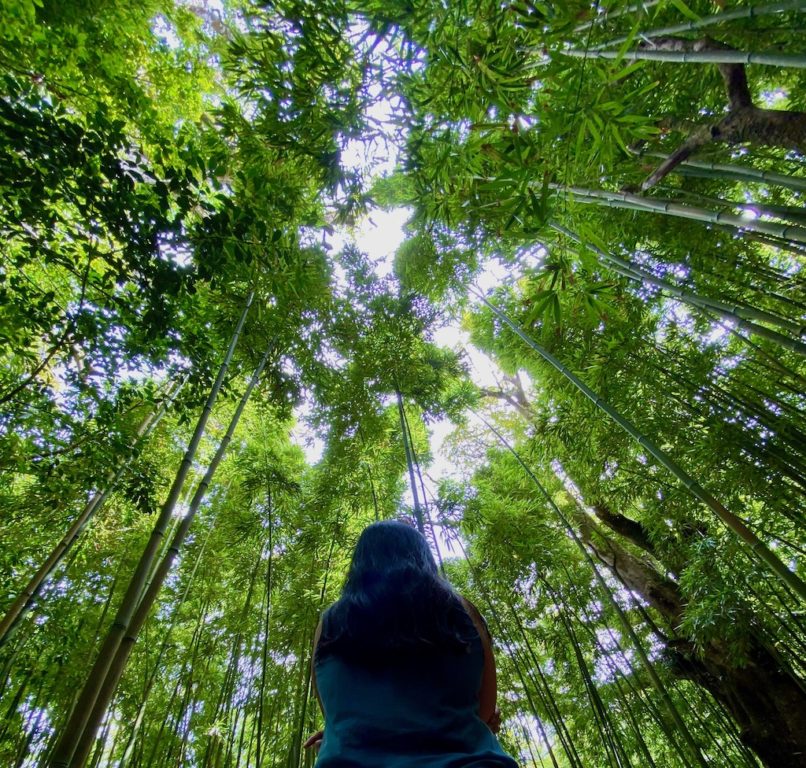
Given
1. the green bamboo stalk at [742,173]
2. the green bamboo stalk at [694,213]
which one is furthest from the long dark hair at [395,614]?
the green bamboo stalk at [742,173]

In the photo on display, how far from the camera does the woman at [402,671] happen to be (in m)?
0.69

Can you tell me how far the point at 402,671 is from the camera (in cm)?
81

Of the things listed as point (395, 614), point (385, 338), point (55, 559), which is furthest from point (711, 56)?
point (55, 559)

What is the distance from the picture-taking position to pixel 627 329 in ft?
10.00

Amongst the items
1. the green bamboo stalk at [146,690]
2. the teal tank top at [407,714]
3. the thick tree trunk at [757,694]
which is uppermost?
the green bamboo stalk at [146,690]

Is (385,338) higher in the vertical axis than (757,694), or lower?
higher

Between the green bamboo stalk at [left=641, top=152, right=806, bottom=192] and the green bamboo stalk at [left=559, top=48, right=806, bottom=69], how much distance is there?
388 mm

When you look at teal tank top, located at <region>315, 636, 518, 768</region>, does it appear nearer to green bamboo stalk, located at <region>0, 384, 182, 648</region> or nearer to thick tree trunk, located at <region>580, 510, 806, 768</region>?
green bamboo stalk, located at <region>0, 384, 182, 648</region>

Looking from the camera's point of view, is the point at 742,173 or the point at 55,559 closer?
the point at 742,173

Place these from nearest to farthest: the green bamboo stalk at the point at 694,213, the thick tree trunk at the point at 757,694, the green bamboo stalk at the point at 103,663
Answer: the green bamboo stalk at the point at 103,663, the green bamboo stalk at the point at 694,213, the thick tree trunk at the point at 757,694

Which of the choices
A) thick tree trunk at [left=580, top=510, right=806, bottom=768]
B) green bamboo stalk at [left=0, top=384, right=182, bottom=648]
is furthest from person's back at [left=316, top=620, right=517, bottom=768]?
thick tree trunk at [left=580, top=510, right=806, bottom=768]

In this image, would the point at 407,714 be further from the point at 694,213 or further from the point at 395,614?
the point at 694,213

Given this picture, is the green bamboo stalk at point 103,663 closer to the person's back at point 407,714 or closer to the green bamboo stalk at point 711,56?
the person's back at point 407,714

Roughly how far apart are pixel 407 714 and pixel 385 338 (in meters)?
3.51
